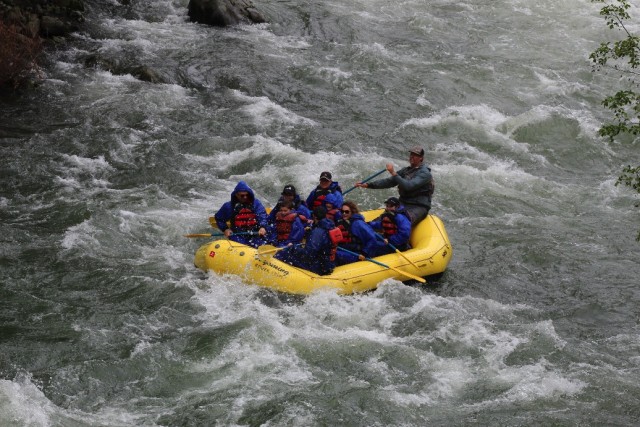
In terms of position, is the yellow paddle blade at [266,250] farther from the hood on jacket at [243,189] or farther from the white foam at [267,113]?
the white foam at [267,113]

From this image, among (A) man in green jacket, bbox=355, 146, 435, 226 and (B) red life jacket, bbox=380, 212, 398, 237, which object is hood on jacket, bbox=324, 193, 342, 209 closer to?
(A) man in green jacket, bbox=355, 146, 435, 226

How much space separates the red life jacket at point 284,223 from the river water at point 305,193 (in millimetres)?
927

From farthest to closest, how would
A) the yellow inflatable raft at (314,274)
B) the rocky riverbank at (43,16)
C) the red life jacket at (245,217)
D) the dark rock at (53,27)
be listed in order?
the dark rock at (53,27), the rocky riverbank at (43,16), the red life jacket at (245,217), the yellow inflatable raft at (314,274)

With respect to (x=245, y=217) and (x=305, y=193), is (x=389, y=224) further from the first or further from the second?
(x=305, y=193)

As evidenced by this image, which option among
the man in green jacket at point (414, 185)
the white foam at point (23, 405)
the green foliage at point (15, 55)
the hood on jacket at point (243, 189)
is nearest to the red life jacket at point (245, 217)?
the hood on jacket at point (243, 189)

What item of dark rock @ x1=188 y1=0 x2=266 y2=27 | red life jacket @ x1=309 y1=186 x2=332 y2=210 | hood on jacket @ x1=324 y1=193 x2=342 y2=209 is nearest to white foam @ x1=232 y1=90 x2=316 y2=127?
dark rock @ x1=188 y1=0 x2=266 y2=27

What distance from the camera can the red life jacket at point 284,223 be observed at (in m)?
11.2

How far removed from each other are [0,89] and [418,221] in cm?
923

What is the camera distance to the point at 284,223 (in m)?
11.2

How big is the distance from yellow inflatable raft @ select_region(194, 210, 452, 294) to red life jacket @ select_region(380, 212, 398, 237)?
344mm

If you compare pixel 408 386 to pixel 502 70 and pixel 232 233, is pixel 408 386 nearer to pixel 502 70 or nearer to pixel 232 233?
pixel 232 233

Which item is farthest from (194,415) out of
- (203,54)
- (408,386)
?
(203,54)

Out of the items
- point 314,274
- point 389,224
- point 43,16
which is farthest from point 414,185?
point 43,16

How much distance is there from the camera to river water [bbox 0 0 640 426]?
898 cm
